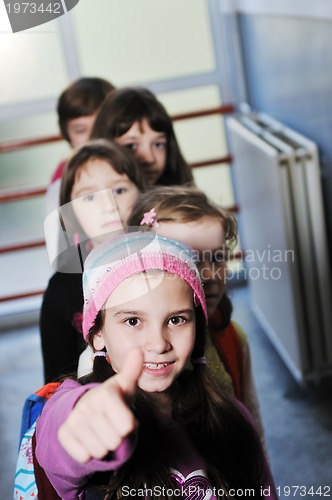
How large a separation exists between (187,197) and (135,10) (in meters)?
1.39

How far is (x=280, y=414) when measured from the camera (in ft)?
5.25

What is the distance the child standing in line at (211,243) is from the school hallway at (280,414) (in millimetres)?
452

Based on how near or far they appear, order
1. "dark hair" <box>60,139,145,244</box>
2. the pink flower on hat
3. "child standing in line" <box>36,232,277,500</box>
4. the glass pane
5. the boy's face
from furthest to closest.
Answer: the glass pane
the boy's face
"dark hair" <box>60,139,145,244</box>
the pink flower on hat
"child standing in line" <box>36,232,277,500</box>

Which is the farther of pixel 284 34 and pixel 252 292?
pixel 252 292

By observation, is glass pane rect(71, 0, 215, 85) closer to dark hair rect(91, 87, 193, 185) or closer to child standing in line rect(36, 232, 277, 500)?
dark hair rect(91, 87, 193, 185)

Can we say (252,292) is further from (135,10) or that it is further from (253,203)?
(135,10)

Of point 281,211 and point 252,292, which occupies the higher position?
point 281,211

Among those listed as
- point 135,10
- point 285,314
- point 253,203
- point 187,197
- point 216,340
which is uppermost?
point 135,10

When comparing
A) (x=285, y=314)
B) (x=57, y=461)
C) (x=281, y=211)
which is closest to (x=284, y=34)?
(x=281, y=211)

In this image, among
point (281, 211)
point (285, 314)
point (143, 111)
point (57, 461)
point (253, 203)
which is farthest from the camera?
point (253, 203)

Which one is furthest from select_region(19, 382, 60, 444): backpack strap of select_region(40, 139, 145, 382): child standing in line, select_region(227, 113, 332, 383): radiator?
select_region(227, 113, 332, 383): radiator

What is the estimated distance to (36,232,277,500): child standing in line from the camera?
0.49 metres

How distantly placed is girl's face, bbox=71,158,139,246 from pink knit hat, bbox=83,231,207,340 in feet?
0.23

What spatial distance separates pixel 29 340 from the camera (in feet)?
7.20
